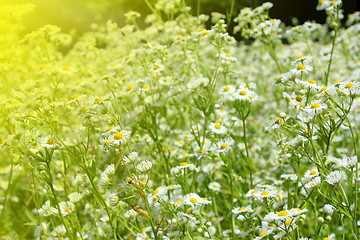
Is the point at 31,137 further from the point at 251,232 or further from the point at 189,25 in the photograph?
the point at 189,25

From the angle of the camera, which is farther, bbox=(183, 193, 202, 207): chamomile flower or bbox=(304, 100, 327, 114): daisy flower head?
bbox=(183, 193, 202, 207): chamomile flower

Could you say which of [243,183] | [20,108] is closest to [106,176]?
[20,108]

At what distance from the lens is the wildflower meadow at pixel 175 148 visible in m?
1.38

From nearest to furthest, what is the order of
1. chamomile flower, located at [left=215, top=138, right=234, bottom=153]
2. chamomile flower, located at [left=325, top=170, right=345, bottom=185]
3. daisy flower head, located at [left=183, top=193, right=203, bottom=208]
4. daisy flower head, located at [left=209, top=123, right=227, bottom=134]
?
chamomile flower, located at [left=325, top=170, right=345, bottom=185]
daisy flower head, located at [left=183, top=193, right=203, bottom=208]
chamomile flower, located at [left=215, top=138, right=234, bottom=153]
daisy flower head, located at [left=209, top=123, right=227, bottom=134]

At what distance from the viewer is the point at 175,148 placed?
2.40 m

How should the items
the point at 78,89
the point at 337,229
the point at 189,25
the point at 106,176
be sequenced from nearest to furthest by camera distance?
the point at 106,176 → the point at 337,229 → the point at 78,89 → the point at 189,25

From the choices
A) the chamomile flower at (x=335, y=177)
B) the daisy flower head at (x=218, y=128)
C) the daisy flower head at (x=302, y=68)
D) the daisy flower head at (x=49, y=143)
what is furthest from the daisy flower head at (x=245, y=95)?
the daisy flower head at (x=49, y=143)

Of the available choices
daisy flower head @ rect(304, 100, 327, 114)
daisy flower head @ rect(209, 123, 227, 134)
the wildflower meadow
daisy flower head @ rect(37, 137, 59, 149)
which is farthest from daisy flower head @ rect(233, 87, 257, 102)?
daisy flower head @ rect(37, 137, 59, 149)

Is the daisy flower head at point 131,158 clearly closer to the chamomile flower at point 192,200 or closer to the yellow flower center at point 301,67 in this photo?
the chamomile flower at point 192,200

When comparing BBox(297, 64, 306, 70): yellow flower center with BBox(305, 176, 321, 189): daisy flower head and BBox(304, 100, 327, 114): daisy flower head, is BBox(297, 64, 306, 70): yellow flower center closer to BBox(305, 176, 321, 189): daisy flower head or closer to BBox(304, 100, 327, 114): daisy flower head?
BBox(304, 100, 327, 114): daisy flower head

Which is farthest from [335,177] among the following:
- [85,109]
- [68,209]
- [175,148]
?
[175,148]

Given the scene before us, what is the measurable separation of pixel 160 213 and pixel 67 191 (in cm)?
44

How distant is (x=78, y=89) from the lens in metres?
2.28

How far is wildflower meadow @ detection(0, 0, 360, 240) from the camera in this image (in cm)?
138
